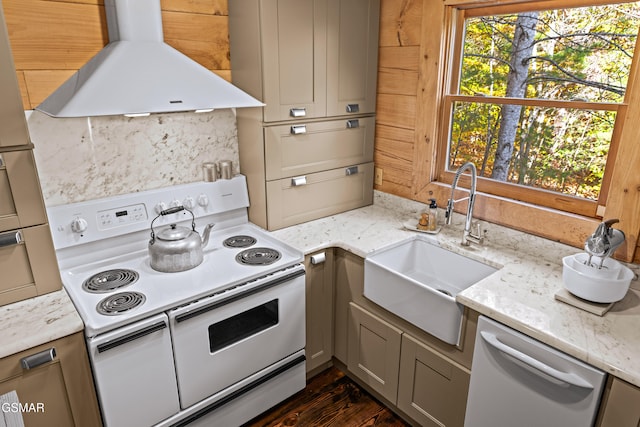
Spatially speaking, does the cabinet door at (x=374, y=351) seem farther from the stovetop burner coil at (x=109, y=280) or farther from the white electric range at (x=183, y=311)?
the stovetop burner coil at (x=109, y=280)

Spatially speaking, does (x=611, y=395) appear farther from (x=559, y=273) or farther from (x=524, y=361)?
(x=559, y=273)

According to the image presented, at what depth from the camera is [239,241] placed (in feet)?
7.50

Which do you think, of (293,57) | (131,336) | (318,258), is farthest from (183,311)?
(293,57)

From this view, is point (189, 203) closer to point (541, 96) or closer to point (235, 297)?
point (235, 297)

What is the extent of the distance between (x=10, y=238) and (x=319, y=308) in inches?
57.0

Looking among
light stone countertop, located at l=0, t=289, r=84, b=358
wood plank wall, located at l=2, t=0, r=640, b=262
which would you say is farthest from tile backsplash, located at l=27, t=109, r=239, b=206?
light stone countertop, located at l=0, t=289, r=84, b=358

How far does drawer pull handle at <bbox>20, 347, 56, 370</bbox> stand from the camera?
56.2 inches

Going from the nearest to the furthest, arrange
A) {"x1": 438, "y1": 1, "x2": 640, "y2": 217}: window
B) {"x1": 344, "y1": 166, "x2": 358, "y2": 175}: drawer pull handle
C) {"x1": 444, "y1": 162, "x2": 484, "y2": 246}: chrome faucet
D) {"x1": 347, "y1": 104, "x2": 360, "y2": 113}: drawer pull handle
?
{"x1": 438, "y1": 1, "x2": 640, "y2": 217}: window, {"x1": 444, "y1": 162, "x2": 484, "y2": 246}: chrome faucet, {"x1": 347, "y1": 104, "x2": 360, "y2": 113}: drawer pull handle, {"x1": 344, "y1": 166, "x2": 358, "y2": 175}: drawer pull handle

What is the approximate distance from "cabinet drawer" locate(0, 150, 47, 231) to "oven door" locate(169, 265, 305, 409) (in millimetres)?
668

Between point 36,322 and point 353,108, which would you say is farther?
point 353,108

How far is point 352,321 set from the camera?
233 centimetres

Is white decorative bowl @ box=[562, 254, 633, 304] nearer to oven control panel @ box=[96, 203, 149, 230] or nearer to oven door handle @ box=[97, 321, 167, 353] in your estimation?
oven door handle @ box=[97, 321, 167, 353]

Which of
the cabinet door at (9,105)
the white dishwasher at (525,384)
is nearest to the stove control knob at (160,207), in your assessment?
the cabinet door at (9,105)

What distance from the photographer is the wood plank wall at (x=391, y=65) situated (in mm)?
1757
